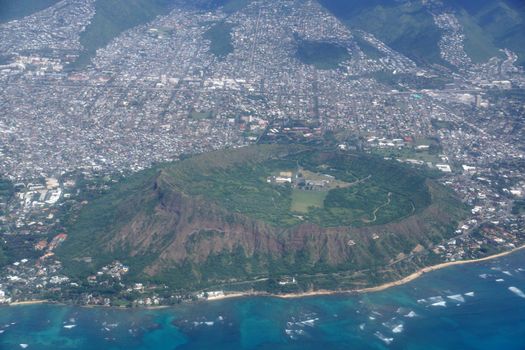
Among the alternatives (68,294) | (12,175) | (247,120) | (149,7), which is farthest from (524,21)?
(68,294)

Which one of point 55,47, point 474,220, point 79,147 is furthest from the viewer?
point 55,47

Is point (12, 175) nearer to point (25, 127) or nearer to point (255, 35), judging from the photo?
point (25, 127)

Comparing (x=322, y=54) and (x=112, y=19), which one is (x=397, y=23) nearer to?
(x=322, y=54)

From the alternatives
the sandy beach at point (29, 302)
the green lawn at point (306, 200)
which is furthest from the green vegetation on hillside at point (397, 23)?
the sandy beach at point (29, 302)

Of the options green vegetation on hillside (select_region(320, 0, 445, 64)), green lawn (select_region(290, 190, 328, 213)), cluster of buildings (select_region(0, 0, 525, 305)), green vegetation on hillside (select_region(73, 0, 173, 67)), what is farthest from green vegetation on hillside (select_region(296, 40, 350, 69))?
green lawn (select_region(290, 190, 328, 213))

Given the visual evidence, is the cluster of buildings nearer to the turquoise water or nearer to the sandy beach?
the sandy beach

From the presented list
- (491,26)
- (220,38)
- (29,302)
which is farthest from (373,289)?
(491,26)

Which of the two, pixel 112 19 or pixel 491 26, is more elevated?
Answer: pixel 112 19

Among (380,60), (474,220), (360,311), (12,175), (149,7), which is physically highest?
(149,7)
